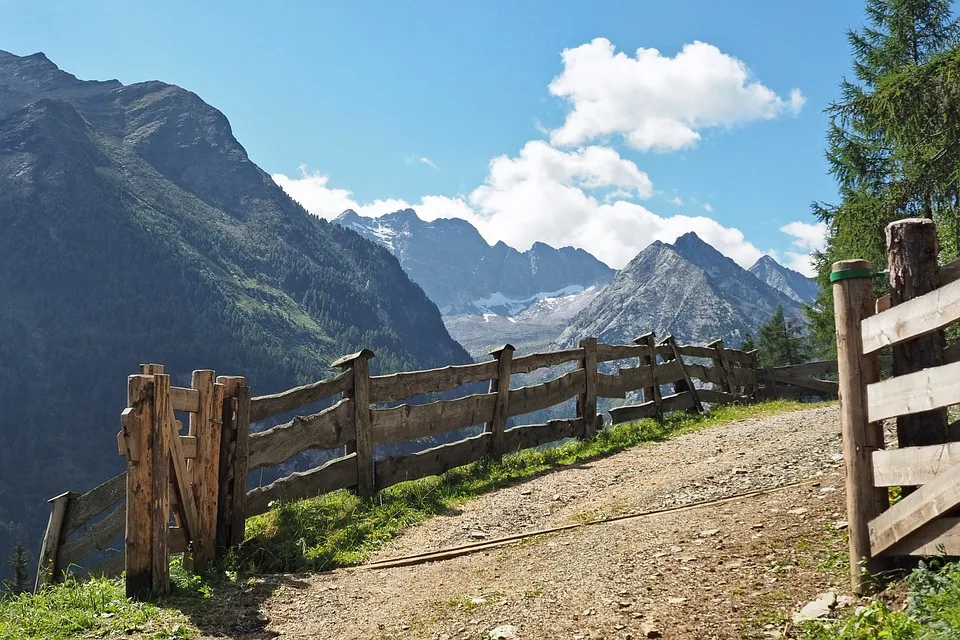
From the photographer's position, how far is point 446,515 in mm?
9336

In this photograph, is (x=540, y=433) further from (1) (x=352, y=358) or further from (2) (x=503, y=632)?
(2) (x=503, y=632)

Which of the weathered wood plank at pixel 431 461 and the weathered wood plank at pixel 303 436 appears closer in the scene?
the weathered wood plank at pixel 303 436

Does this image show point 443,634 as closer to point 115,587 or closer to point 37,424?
point 115,587

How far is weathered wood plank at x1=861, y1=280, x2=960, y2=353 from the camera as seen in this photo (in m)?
4.32

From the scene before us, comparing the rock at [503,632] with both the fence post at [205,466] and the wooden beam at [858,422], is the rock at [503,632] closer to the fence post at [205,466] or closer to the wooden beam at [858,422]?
the wooden beam at [858,422]

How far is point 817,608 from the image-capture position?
482cm

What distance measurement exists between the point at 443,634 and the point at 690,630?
173 cm

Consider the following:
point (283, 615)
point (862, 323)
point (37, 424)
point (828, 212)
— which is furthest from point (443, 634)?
point (37, 424)

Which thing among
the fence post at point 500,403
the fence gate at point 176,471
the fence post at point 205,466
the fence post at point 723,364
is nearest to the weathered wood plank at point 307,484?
the fence gate at point 176,471

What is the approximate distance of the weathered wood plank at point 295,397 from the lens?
8.58 meters

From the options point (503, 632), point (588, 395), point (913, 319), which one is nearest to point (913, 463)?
point (913, 319)

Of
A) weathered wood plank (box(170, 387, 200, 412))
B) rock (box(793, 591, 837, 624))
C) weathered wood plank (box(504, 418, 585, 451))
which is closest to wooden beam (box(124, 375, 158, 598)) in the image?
weathered wood plank (box(170, 387, 200, 412))

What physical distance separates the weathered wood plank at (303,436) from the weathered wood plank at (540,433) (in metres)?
3.35

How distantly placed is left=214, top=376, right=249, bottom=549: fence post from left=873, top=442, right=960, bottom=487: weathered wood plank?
19.4 ft
